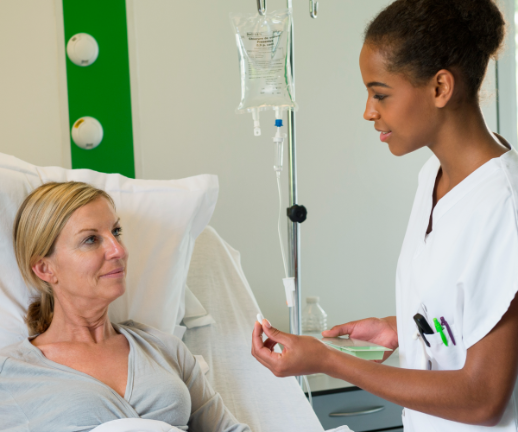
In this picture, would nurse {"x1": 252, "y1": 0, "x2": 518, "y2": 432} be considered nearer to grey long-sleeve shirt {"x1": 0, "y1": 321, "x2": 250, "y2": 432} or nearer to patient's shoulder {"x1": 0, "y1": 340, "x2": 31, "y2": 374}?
grey long-sleeve shirt {"x1": 0, "y1": 321, "x2": 250, "y2": 432}

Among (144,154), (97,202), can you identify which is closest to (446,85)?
(97,202)

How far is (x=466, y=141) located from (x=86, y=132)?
1514 mm

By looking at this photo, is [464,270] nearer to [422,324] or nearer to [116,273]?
[422,324]

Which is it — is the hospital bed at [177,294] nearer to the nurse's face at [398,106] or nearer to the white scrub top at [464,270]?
the white scrub top at [464,270]

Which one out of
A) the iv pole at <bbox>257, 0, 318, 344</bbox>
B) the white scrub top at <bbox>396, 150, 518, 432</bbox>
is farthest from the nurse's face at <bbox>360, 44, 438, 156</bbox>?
the iv pole at <bbox>257, 0, 318, 344</bbox>

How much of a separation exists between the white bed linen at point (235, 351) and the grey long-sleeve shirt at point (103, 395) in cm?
15

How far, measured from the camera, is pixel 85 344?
1.30 metres

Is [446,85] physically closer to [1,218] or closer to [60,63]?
[1,218]

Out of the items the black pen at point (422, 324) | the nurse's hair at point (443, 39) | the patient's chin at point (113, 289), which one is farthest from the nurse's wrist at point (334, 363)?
the patient's chin at point (113, 289)

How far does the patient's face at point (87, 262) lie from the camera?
1.30 m

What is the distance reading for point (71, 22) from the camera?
79.7 inches

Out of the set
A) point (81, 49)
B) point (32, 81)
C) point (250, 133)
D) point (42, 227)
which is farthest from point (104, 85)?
point (42, 227)

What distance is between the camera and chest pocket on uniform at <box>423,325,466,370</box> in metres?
0.91

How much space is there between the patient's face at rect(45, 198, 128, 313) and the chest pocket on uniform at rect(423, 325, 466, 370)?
748 mm
